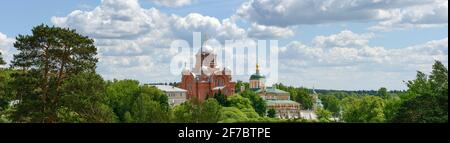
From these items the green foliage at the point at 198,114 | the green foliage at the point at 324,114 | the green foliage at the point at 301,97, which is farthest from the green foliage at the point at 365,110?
the green foliage at the point at 301,97

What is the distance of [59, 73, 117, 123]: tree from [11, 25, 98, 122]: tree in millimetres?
384

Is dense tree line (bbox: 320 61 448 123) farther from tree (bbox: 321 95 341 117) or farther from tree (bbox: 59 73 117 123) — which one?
tree (bbox: 59 73 117 123)

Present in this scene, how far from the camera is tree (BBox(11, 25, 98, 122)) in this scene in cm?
1393

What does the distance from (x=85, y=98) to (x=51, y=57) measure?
49.0 inches

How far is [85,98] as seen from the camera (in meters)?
13.6

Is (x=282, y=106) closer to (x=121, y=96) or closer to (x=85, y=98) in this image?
(x=121, y=96)

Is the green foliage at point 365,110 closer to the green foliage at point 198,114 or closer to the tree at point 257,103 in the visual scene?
the tree at point 257,103

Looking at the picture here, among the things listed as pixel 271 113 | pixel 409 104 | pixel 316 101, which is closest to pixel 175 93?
pixel 271 113

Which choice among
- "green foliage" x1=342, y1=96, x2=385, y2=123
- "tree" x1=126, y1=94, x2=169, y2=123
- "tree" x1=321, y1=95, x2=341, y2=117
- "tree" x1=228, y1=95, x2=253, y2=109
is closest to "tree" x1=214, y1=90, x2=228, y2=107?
"tree" x1=228, y1=95, x2=253, y2=109
